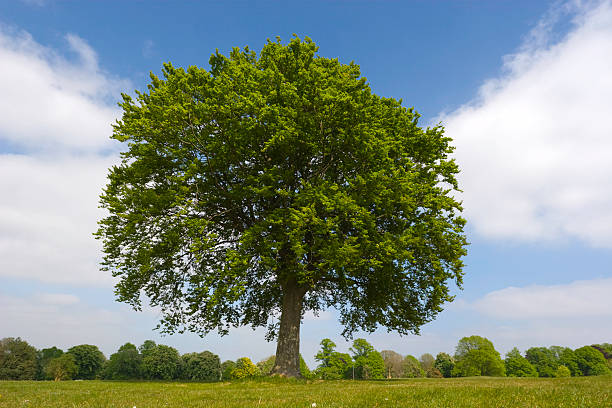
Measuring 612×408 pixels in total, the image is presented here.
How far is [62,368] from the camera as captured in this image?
84250 mm

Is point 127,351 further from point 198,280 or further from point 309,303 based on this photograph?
point 198,280

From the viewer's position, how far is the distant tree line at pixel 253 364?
266ft

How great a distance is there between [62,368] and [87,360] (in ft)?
37.9

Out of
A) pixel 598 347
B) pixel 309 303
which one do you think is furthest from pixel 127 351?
pixel 598 347

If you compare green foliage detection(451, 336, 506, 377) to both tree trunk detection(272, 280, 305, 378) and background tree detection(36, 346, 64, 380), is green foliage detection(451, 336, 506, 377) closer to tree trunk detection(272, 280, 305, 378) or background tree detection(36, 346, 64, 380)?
tree trunk detection(272, 280, 305, 378)

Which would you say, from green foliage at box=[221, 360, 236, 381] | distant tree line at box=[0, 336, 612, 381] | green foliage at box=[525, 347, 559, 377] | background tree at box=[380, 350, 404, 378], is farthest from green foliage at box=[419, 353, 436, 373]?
green foliage at box=[221, 360, 236, 381]

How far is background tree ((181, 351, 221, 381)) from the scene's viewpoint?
93.1 metres

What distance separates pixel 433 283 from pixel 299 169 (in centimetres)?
1127

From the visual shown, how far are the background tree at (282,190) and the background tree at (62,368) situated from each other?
79.4 m

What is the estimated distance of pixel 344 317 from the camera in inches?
1196

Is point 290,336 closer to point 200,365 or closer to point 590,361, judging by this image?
point 200,365

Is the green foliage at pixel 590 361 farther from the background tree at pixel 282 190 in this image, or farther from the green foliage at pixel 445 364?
the background tree at pixel 282 190

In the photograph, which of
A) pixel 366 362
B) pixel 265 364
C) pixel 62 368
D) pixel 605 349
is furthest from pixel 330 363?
pixel 605 349

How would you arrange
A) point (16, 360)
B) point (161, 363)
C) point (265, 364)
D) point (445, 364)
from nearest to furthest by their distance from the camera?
point (16, 360)
point (161, 363)
point (445, 364)
point (265, 364)
